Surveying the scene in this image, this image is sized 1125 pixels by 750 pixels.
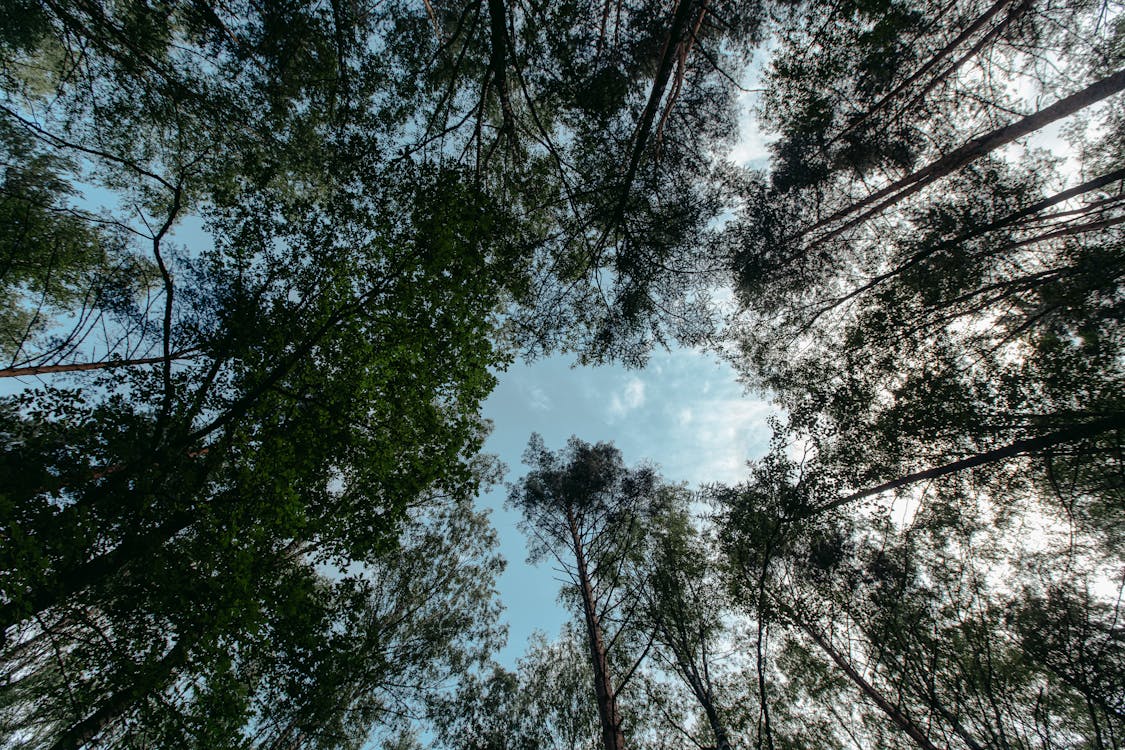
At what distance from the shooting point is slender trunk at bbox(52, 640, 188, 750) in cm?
429

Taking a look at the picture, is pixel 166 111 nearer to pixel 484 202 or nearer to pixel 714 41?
pixel 484 202

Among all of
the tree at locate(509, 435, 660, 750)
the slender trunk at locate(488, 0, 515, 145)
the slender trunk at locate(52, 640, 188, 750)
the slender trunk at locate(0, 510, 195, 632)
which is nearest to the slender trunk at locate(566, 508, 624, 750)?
the tree at locate(509, 435, 660, 750)

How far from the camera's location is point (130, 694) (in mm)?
4570

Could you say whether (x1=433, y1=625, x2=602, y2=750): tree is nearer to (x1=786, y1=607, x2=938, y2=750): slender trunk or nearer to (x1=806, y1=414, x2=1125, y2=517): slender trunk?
(x1=786, y1=607, x2=938, y2=750): slender trunk

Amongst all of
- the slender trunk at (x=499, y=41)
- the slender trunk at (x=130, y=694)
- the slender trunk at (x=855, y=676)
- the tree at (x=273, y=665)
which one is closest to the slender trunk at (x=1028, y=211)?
the slender trunk at (x=855, y=676)

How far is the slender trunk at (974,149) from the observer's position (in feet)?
19.5

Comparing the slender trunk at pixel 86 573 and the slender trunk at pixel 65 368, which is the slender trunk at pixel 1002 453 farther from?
→ the slender trunk at pixel 65 368

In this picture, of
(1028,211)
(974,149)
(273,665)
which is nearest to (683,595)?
(273,665)

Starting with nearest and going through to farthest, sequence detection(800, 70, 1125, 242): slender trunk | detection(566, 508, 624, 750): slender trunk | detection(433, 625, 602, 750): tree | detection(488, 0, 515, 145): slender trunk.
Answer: detection(800, 70, 1125, 242): slender trunk → detection(488, 0, 515, 145): slender trunk → detection(566, 508, 624, 750): slender trunk → detection(433, 625, 602, 750): tree

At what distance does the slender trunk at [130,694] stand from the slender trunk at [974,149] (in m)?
13.6

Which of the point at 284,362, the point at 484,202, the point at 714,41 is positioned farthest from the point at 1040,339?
the point at 284,362

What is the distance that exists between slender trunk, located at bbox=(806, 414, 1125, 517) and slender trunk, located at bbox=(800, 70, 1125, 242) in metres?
5.05

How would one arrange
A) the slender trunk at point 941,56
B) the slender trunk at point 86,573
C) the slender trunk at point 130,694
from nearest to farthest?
1. the slender trunk at point 86,573
2. the slender trunk at point 130,694
3. the slender trunk at point 941,56

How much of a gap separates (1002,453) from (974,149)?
5793mm
